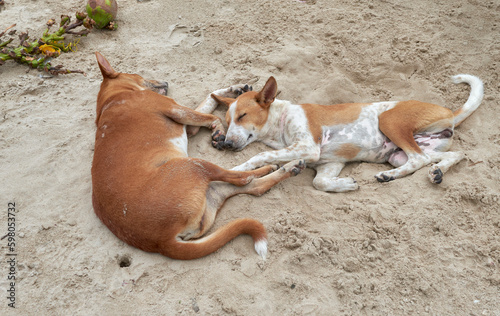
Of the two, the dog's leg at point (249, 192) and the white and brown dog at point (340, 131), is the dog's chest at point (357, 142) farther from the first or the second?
the dog's leg at point (249, 192)

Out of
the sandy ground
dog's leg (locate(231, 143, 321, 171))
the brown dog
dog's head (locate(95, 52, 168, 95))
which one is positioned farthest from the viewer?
dog's head (locate(95, 52, 168, 95))

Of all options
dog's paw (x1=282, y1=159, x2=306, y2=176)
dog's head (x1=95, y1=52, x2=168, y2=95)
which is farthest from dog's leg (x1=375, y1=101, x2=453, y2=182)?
dog's head (x1=95, y1=52, x2=168, y2=95)

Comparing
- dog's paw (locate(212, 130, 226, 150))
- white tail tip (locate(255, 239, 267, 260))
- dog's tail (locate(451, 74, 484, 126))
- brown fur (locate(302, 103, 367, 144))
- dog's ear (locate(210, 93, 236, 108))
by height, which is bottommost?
dog's paw (locate(212, 130, 226, 150))

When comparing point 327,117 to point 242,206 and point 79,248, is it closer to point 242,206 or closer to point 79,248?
point 242,206

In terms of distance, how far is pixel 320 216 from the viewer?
11.2ft

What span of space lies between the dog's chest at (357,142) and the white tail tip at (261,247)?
142 cm

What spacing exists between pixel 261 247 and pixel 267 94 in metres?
1.76

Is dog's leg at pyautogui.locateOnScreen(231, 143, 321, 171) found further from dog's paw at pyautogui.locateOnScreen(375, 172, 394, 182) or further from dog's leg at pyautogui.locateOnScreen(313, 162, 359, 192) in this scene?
dog's paw at pyautogui.locateOnScreen(375, 172, 394, 182)

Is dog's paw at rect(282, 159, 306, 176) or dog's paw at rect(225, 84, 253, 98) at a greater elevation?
dog's paw at rect(225, 84, 253, 98)

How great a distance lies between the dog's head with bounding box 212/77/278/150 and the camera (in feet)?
13.4

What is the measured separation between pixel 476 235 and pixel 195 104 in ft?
10.1

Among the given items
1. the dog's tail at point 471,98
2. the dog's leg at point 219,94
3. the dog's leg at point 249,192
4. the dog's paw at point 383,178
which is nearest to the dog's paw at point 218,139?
the dog's leg at point 219,94

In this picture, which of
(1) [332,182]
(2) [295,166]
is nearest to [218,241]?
(2) [295,166]

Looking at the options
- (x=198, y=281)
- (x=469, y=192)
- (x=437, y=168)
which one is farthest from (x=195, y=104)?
(x=469, y=192)
